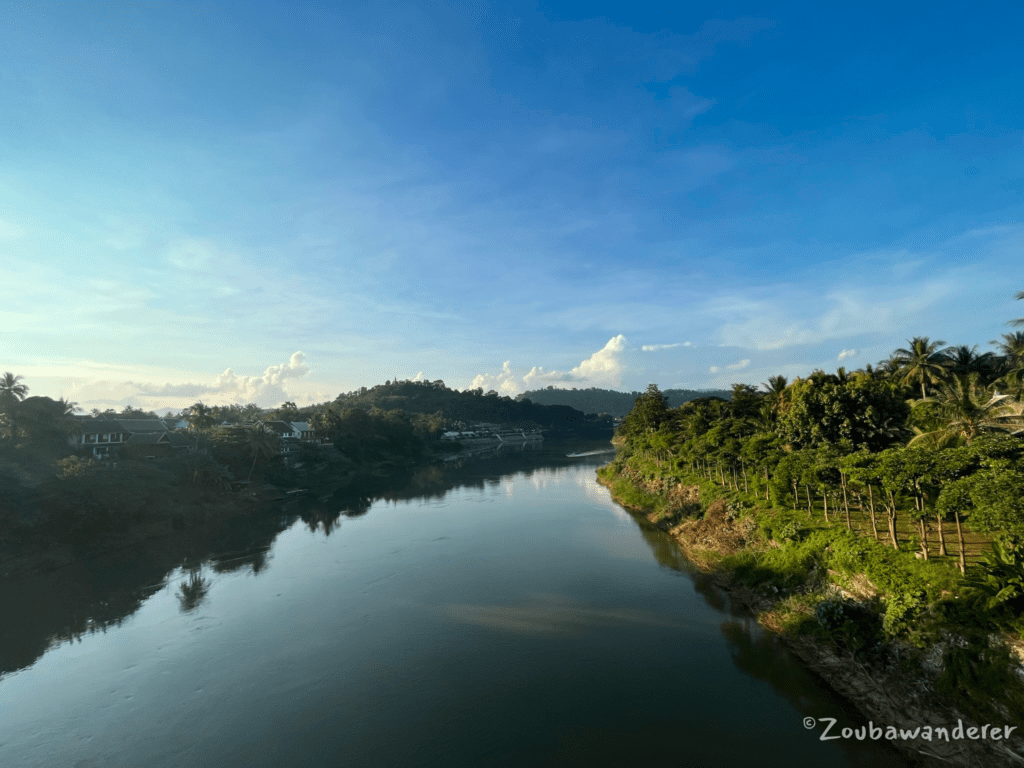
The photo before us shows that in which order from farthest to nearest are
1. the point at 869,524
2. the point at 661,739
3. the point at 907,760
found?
the point at 869,524, the point at 661,739, the point at 907,760

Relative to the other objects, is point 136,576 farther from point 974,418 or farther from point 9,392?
point 974,418

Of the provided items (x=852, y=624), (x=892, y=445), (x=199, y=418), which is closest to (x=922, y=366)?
(x=892, y=445)

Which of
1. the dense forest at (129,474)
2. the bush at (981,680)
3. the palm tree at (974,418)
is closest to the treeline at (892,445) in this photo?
the palm tree at (974,418)

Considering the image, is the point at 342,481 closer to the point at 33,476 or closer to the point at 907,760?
the point at 33,476

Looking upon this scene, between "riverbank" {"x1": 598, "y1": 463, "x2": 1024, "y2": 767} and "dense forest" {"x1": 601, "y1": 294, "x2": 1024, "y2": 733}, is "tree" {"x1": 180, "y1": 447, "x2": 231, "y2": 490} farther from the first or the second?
"riverbank" {"x1": 598, "y1": 463, "x2": 1024, "y2": 767}

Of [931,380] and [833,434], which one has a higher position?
[931,380]

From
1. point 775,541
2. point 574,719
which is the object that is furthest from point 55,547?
point 775,541
